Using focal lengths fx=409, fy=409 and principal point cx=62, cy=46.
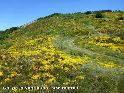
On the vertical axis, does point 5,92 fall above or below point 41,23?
below

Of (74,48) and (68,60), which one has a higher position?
(74,48)

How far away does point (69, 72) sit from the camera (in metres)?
45.7

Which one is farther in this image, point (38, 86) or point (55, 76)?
point (55, 76)

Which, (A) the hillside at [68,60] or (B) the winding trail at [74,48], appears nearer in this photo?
(A) the hillside at [68,60]

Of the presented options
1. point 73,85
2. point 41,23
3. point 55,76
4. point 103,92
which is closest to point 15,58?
point 55,76

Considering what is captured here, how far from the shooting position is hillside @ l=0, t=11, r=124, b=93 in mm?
42281

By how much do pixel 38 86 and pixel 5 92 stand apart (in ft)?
12.0

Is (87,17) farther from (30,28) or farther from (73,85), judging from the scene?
(73,85)

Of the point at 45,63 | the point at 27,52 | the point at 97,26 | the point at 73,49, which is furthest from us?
the point at 97,26

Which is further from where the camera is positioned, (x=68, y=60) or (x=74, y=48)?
(x=74, y=48)

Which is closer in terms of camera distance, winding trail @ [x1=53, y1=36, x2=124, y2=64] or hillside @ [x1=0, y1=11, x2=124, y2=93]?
hillside @ [x1=0, y1=11, x2=124, y2=93]

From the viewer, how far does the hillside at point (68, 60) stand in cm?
4228

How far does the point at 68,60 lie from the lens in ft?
165

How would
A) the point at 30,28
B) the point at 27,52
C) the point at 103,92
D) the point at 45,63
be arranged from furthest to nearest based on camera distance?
the point at 30,28 → the point at 27,52 → the point at 45,63 → the point at 103,92
